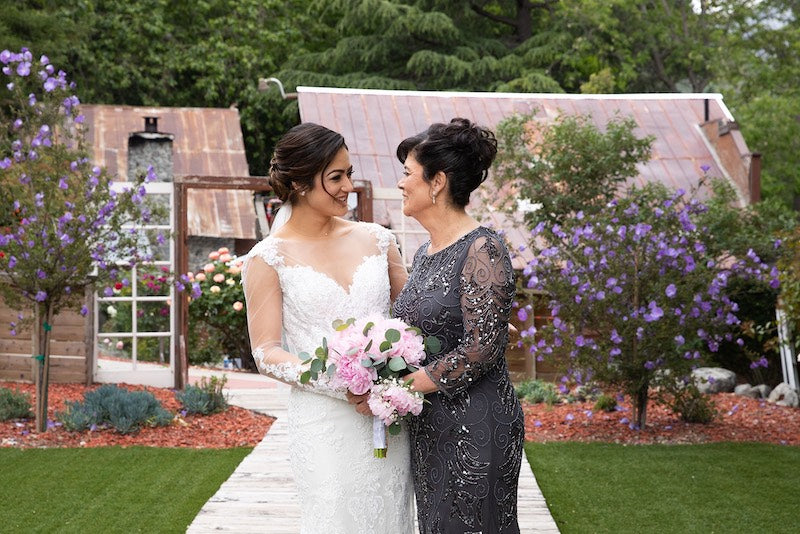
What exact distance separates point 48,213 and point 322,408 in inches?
230

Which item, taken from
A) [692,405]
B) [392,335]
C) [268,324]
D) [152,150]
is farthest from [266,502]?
[152,150]

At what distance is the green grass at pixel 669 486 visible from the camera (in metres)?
6.52

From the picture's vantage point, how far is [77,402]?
9656mm

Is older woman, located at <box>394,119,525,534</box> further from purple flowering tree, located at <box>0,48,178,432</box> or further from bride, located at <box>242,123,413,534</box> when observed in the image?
purple flowering tree, located at <box>0,48,178,432</box>

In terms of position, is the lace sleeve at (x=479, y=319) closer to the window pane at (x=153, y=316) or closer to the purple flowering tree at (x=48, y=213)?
the purple flowering tree at (x=48, y=213)

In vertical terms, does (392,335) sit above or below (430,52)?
below

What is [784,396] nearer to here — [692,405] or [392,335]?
[692,405]

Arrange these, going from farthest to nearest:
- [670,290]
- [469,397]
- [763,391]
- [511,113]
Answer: [511,113] → [763,391] → [670,290] → [469,397]

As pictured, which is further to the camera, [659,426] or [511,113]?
[511,113]

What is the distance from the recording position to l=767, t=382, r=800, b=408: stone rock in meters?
11.2

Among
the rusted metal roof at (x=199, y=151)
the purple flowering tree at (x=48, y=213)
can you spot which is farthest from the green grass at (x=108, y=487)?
the rusted metal roof at (x=199, y=151)

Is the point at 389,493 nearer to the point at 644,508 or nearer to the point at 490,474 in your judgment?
the point at 490,474

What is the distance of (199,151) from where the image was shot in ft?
65.3

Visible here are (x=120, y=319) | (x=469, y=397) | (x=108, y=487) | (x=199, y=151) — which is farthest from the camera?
(x=199, y=151)
